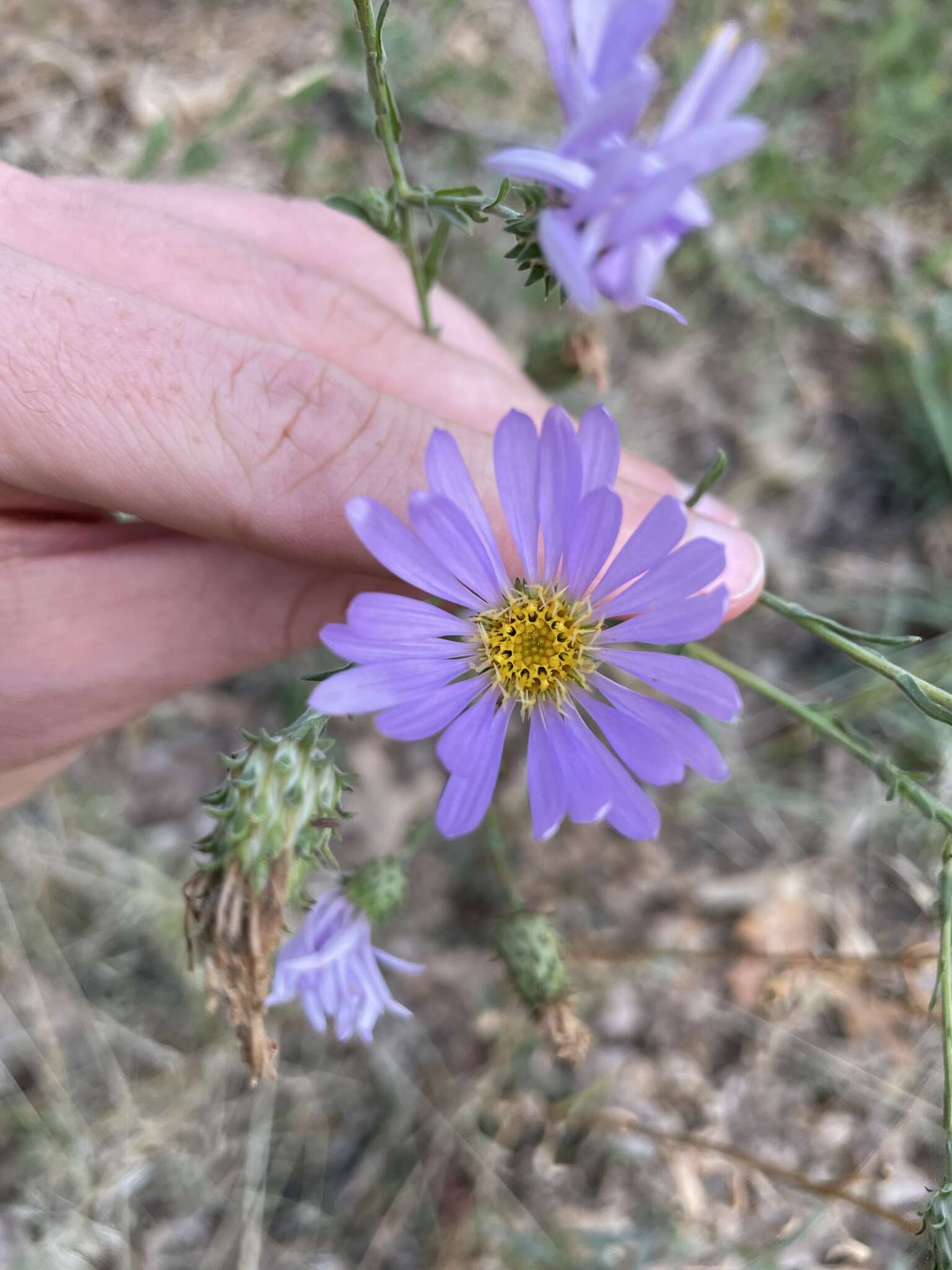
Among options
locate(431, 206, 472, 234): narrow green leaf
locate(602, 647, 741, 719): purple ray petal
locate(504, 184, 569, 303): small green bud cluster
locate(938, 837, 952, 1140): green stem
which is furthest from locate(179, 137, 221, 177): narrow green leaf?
locate(938, 837, 952, 1140): green stem

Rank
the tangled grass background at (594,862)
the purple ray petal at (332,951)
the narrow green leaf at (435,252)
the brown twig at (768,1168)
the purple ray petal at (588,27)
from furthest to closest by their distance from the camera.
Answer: the tangled grass background at (594,862) → the brown twig at (768,1168) → the purple ray petal at (332,951) → the narrow green leaf at (435,252) → the purple ray petal at (588,27)

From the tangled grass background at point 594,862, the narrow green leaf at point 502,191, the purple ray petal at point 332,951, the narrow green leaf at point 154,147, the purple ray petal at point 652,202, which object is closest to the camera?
the purple ray petal at point 652,202

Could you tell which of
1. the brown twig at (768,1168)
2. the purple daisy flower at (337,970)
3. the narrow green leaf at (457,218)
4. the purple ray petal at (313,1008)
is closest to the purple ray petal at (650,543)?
the narrow green leaf at (457,218)

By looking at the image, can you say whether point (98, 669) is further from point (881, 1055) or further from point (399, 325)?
point (881, 1055)

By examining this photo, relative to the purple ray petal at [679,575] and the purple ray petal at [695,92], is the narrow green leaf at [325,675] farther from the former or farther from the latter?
the purple ray petal at [695,92]

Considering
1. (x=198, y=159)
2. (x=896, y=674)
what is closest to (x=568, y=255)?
(x=896, y=674)
